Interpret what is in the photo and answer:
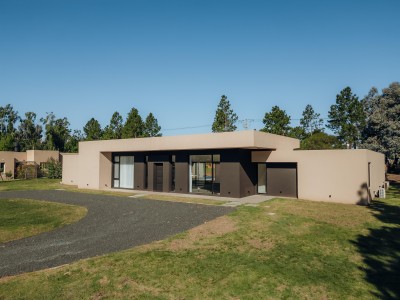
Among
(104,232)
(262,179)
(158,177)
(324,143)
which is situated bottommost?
(104,232)

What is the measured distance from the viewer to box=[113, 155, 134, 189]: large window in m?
25.6

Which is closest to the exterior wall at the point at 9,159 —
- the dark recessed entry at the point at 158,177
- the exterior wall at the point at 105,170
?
the exterior wall at the point at 105,170

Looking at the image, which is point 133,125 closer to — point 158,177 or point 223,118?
point 223,118

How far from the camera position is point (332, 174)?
18141mm

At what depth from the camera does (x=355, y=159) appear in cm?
1739

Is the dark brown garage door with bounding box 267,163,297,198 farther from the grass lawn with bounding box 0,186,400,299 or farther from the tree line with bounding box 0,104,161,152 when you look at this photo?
the tree line with bounding box 0,104,161,152

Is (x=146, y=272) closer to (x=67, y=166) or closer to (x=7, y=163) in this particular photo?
(x=67, y=166)

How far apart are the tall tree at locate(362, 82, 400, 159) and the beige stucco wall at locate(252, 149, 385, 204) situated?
19.1m

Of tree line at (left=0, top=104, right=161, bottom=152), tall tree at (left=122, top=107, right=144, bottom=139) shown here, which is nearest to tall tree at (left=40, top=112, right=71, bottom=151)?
tree line at (left=0, top=104, right=161, bottom=152)

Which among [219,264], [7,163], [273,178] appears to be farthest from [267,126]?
[219,264]

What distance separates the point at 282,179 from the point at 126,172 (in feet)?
46.5

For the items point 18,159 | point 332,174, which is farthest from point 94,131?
point 332,174

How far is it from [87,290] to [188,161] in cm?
1606

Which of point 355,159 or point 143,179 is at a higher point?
point 355,159
